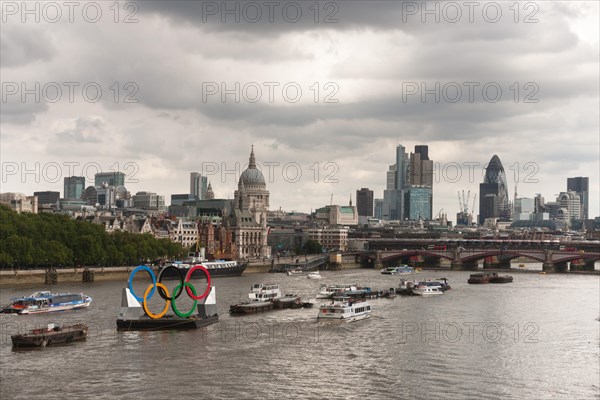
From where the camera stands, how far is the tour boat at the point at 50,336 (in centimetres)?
4666

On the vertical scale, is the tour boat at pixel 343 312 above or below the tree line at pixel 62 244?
below

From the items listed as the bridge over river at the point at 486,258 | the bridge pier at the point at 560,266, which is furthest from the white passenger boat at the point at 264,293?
the bridge pier at the point at 560,266

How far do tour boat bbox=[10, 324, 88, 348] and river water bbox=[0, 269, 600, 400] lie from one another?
23.6 inches

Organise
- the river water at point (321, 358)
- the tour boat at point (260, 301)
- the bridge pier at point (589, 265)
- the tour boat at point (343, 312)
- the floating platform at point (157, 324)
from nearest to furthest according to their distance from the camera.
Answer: the river water at point (321, 358) → the floating platform at point (157, 324) → the tour boat at point (343, 312) → the tour boat at point (260, 301) → the bridge pier at point (589, 265)

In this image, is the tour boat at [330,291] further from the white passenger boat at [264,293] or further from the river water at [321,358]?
the river water at [321,358]

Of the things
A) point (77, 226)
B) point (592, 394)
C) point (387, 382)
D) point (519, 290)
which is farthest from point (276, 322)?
point (77, 226)

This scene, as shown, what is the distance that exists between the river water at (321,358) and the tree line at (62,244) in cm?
2644

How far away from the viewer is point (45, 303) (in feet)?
208

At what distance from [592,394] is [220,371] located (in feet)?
51.8

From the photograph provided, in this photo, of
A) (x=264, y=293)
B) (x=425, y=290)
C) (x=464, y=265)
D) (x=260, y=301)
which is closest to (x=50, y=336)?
(x=260, y=301)

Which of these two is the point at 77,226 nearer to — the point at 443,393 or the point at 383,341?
the point at 383,341

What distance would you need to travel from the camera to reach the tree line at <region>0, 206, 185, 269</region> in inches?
3629

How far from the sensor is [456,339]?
52562 mm

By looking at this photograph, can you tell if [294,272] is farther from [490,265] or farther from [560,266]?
Answer: [560,266]
